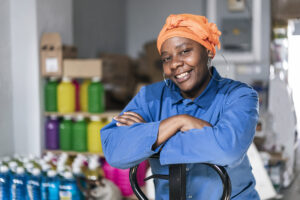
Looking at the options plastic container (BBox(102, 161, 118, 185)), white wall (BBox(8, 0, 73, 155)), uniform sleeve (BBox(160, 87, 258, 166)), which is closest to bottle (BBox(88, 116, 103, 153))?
plastic container (BBox(102, 161, 118, 185))

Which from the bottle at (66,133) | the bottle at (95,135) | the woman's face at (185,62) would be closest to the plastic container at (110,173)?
the bottle at (95,135)

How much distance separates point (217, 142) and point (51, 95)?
2.17 metres

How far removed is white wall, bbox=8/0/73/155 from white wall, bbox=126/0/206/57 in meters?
2.50

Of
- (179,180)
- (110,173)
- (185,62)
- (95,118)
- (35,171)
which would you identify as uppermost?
(185,62)

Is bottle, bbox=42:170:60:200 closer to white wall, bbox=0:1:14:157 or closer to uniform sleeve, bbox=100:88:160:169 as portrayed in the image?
white wall, bbox=0:1:14:157

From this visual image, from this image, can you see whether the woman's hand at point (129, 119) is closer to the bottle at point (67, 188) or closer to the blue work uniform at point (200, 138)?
the blue work uniform at point (200, 138)

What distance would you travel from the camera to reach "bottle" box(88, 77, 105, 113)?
2.91m

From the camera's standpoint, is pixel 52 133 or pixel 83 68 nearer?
pixel 83 68

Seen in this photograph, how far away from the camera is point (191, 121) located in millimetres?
1156

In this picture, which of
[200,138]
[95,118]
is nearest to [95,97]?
[95,118]

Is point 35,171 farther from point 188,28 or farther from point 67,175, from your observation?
point 188,28

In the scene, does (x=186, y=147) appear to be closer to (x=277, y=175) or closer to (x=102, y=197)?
(x=102, y=197)

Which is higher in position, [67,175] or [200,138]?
[200,138]

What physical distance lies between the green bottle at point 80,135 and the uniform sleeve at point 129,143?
166cm
